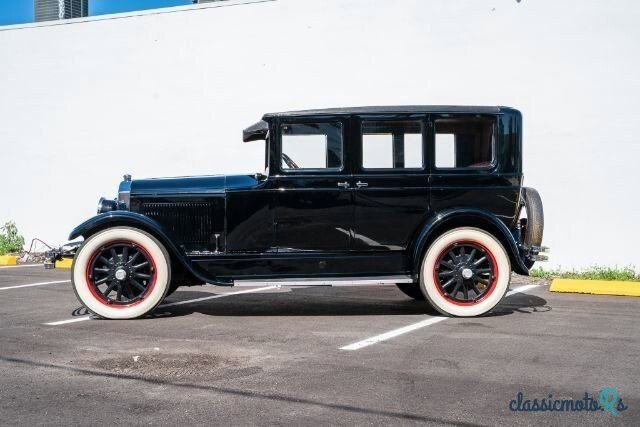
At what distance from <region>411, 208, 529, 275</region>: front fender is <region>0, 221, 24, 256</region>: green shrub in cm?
989

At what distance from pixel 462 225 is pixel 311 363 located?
2.58 m

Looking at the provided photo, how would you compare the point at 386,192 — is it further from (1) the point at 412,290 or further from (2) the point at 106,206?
(2) the point at 106,206

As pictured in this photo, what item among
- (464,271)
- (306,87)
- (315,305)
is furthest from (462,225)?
(306,87)

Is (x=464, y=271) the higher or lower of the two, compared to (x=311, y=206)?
lower

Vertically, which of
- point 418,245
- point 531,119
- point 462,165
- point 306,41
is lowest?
point 418,245

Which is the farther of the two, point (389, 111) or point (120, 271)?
point (389, 111)

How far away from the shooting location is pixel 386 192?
632 cm

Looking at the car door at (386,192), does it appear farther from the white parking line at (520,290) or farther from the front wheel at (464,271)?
the white parking line at (520,290)

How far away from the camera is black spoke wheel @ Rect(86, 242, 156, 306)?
6.18 metres

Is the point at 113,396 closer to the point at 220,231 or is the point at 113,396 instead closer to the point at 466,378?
the point at 466,378

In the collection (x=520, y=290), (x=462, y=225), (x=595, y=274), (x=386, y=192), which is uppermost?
(x=386, y=192)

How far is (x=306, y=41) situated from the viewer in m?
11.6

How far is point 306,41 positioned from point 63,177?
5.61 m

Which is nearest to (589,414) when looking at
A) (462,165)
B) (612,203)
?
(462,165)
